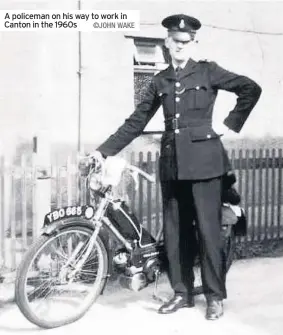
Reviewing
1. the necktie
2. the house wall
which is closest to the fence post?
the necktie

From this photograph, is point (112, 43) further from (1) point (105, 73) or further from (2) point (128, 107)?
(2) point (128, 107)

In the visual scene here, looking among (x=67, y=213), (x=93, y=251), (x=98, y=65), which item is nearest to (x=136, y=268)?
(x=93, y=251)

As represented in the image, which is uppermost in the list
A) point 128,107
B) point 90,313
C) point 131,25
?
point 131,25

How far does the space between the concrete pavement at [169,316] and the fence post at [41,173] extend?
2.68 ft

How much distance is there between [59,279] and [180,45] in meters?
1.57

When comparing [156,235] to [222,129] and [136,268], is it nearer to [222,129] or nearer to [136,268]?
[136,268]

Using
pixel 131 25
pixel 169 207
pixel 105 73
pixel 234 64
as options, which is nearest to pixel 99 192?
pixel 169 207

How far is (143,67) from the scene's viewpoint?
7.32 m

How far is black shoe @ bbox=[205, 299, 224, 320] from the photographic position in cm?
342

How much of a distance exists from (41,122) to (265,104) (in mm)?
3653

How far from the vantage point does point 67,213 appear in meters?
3.24

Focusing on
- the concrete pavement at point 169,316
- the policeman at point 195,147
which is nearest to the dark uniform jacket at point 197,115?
the policeman at point 195,147

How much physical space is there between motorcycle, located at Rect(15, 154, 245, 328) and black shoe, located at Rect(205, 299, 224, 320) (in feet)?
→ 0.72

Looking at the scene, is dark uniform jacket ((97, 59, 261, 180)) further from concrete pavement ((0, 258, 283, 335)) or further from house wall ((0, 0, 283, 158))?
house wall ((0, 0, 283, 158))
